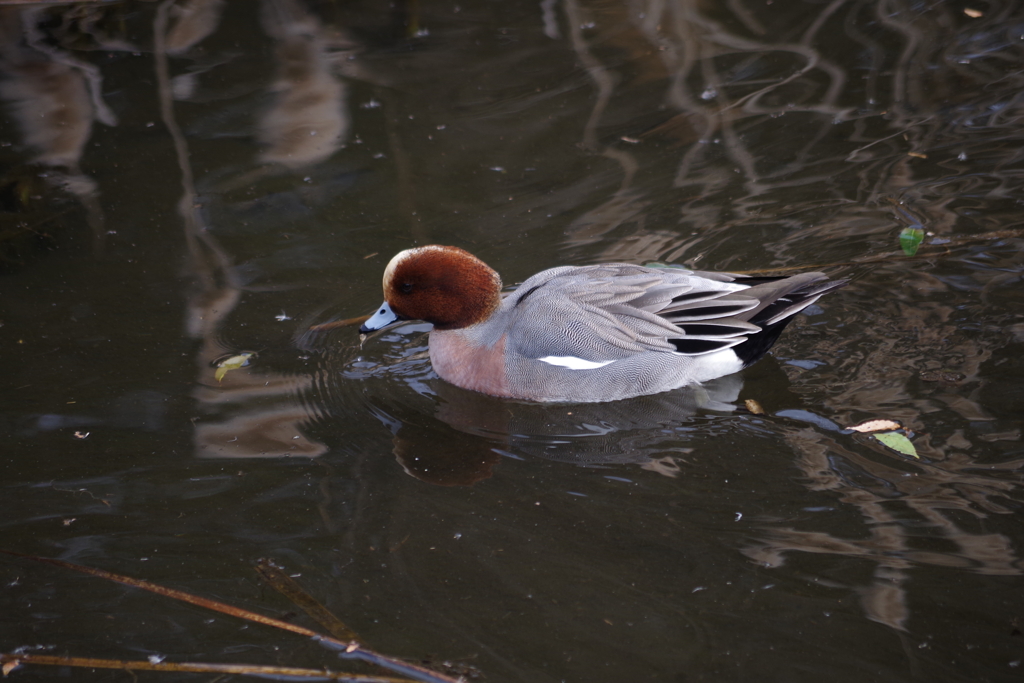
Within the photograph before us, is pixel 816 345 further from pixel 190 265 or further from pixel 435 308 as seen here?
pixel 190 265

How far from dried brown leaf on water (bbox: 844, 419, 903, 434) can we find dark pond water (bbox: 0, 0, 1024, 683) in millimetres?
67

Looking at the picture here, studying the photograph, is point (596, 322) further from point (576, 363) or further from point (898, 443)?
point (898, 443)

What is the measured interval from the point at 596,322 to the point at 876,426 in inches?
49.6

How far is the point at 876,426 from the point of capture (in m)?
3.59

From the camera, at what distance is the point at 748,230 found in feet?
16.7

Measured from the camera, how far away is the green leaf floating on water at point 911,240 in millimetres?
4582

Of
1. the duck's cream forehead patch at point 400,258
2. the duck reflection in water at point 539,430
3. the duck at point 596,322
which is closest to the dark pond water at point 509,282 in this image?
the duck reflection in water at point 539,430

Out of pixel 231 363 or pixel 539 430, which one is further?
pixel 231 363

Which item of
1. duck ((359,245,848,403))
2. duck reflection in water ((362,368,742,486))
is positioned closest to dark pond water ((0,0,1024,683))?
duck reflection in water ((362,368,742,486))

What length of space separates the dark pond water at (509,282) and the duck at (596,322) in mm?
155

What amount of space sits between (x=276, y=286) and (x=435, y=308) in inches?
43.1

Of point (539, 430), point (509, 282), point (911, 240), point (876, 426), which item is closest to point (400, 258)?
point (509, 282)

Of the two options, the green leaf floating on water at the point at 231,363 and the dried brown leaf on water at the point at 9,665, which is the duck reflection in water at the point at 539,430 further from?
the dried brown leaf on water at the point at 9,665

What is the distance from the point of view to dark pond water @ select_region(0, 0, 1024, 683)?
2871 millimetres
